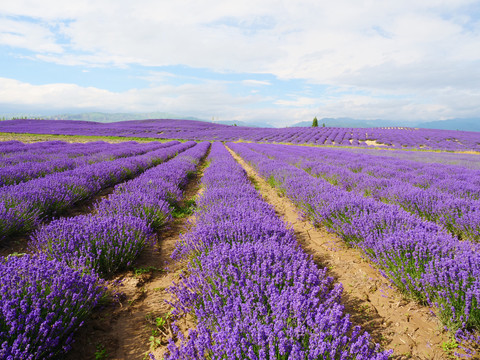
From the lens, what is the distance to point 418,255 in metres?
2.02

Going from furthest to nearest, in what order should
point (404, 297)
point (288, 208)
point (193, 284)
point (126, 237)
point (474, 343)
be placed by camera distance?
point (288, 208), point (126, 237), point (404, 297), point (193, 284), point (474, 343)

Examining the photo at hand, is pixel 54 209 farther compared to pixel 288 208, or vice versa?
pixel 288 208

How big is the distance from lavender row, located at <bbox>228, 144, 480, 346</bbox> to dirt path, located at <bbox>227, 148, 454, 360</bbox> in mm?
120

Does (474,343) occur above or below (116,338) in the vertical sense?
above

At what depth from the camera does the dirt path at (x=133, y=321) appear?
Result: 5.08ft

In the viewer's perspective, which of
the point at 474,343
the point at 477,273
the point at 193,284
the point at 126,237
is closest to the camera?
the point at 474,343

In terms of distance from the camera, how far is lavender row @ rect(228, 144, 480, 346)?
1586mm

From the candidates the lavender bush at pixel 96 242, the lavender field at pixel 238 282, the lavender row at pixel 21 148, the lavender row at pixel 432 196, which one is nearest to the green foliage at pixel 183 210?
the lavender field at pixel 238 282

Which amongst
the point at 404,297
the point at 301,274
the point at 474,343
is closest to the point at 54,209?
the point at 301,274

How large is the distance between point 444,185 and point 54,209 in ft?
23.5

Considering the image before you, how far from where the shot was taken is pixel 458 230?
3.21 metres

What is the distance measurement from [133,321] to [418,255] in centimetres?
237

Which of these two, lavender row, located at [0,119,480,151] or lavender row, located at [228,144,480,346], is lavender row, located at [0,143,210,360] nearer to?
lavender row, located at [228,144,480,346]

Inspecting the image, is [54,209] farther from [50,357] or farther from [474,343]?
[474,343]
